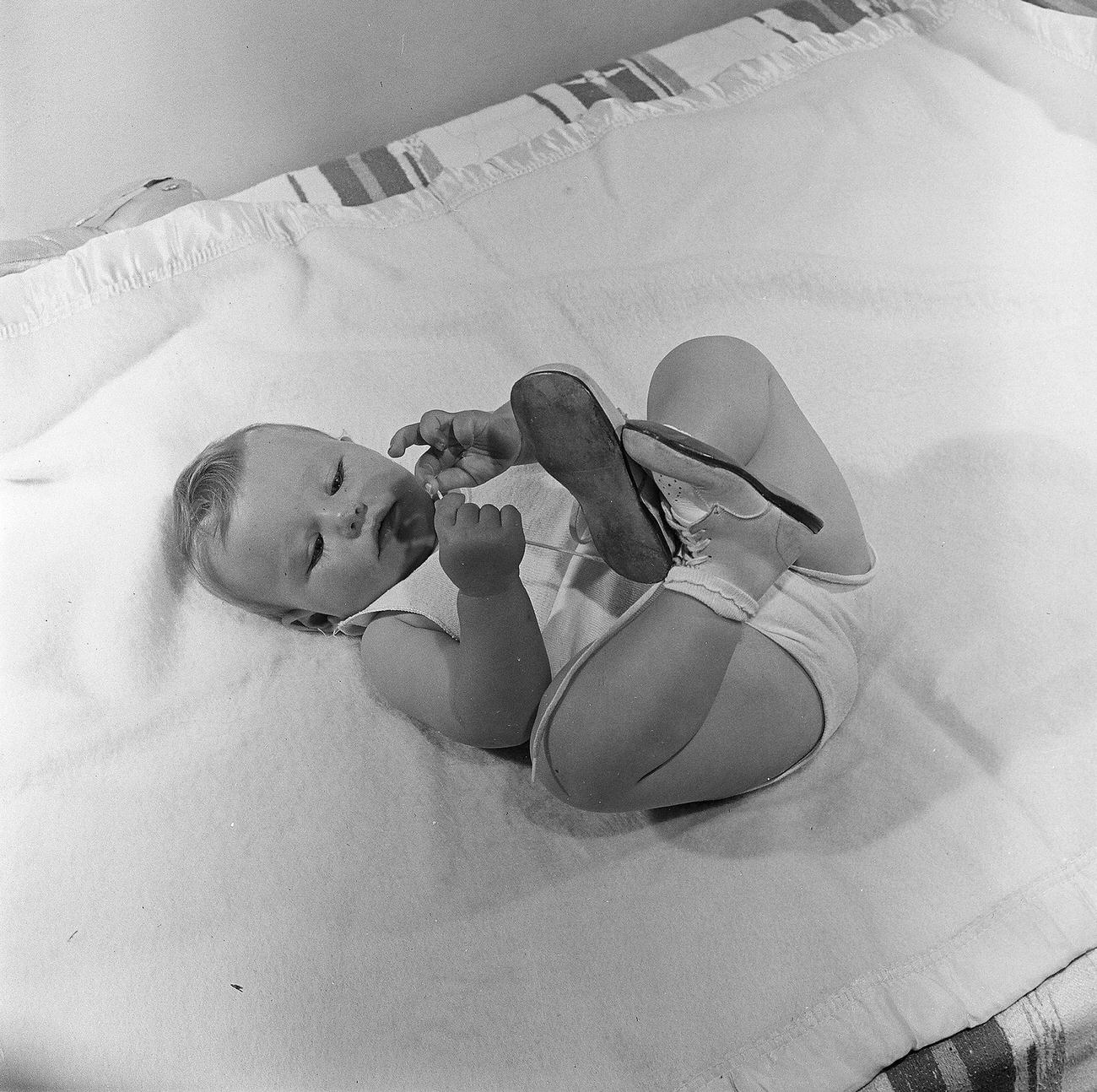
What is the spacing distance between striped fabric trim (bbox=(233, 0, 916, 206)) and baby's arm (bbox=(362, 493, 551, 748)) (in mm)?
682

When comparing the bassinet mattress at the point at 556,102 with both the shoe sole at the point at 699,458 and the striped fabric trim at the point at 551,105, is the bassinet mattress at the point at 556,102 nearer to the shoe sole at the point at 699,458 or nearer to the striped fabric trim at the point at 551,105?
the striped fabric trim at the point at 551,105

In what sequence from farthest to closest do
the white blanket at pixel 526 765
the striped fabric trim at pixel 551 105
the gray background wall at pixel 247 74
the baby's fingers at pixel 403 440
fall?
the striped fabric trim at pixel 551 105 → the gray background wall at pixel 247 74 → the baby's fingers at pixel 403 440 → the white blanket at pixel 526 765

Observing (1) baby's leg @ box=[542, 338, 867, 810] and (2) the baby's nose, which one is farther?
(2) the baby's nose

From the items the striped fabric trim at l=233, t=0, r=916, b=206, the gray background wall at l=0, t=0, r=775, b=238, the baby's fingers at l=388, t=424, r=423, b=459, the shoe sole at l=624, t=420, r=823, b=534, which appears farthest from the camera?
Result: the striped fabric trim at l=233, t=0, r=916, b=206

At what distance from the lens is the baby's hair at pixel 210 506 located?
3.16 feet

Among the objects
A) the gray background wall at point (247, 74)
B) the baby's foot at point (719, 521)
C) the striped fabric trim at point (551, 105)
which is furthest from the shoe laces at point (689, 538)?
the gray background wall at point (247, 74)

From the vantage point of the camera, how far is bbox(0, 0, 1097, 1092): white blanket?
89 cm

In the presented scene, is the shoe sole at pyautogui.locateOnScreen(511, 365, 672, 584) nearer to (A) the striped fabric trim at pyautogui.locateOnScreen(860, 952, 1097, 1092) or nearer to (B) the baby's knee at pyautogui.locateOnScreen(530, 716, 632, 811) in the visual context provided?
(B) the baby's knee at pyautogui.locateOnScreen(530, 716, 632, 811)

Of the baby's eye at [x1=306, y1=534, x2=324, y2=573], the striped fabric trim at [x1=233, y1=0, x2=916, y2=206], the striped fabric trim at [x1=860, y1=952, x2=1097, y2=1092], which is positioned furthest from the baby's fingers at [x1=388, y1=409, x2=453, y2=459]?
the striped fabric trim at [x1=860, y1=952, x2=1097, y2=1092]

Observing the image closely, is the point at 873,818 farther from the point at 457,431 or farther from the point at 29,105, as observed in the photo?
the point at 29,105

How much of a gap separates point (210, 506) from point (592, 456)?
36 cm

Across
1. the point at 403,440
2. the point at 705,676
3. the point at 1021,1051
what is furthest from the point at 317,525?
the point at 1021,1051

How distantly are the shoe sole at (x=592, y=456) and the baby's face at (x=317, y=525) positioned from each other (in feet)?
0.62

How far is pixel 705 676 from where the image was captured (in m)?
0.84
